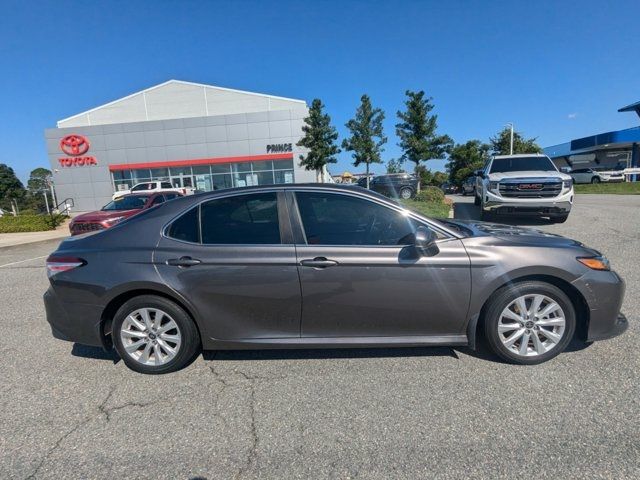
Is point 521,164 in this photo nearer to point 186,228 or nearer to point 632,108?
point 186,228

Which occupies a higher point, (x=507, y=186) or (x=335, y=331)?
(x=507, y=186)

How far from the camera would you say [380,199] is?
311 centimetres

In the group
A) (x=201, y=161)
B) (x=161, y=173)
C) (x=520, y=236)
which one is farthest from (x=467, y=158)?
(x=520, y=236)

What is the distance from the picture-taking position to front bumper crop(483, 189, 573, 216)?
8969 mm

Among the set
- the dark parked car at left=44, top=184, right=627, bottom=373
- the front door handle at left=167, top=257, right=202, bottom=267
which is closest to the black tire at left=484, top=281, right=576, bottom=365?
the dark parked car at left=44, top=184, right=627, bottom=373

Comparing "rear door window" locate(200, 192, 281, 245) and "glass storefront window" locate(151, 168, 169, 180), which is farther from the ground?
"glass storefront window" locate(151, 168, 169, 180)

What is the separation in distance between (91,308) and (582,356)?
4.31 meters

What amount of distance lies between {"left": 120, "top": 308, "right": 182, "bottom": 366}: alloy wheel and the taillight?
645mm

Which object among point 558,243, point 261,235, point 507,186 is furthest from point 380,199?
point 507,186

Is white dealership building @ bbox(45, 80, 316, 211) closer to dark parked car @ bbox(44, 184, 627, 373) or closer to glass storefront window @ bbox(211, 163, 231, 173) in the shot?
glass storefront window @ bbox(211, 163, 231, 173)

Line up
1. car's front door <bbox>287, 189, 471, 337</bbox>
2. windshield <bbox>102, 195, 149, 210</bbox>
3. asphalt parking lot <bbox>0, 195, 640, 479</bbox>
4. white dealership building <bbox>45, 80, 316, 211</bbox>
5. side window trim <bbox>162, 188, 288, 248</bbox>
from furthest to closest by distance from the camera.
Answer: white dealership building <bbox>45, 80, 316, 211</bbox> → windshield <bbox>102, 195, 149, 210</bbox> → side window trim <bbox>162, 188, 288, 248</bbox> → car's front door <bbox>287, 189, 471, 337</bbox> → asphalt parking lot <bbox>0, 195, 640, 479</bbox>

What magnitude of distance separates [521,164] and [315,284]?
9929mm

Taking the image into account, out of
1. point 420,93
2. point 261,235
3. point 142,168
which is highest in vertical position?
point 420,93

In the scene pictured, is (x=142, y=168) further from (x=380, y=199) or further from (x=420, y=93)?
(x=380, y=199)
